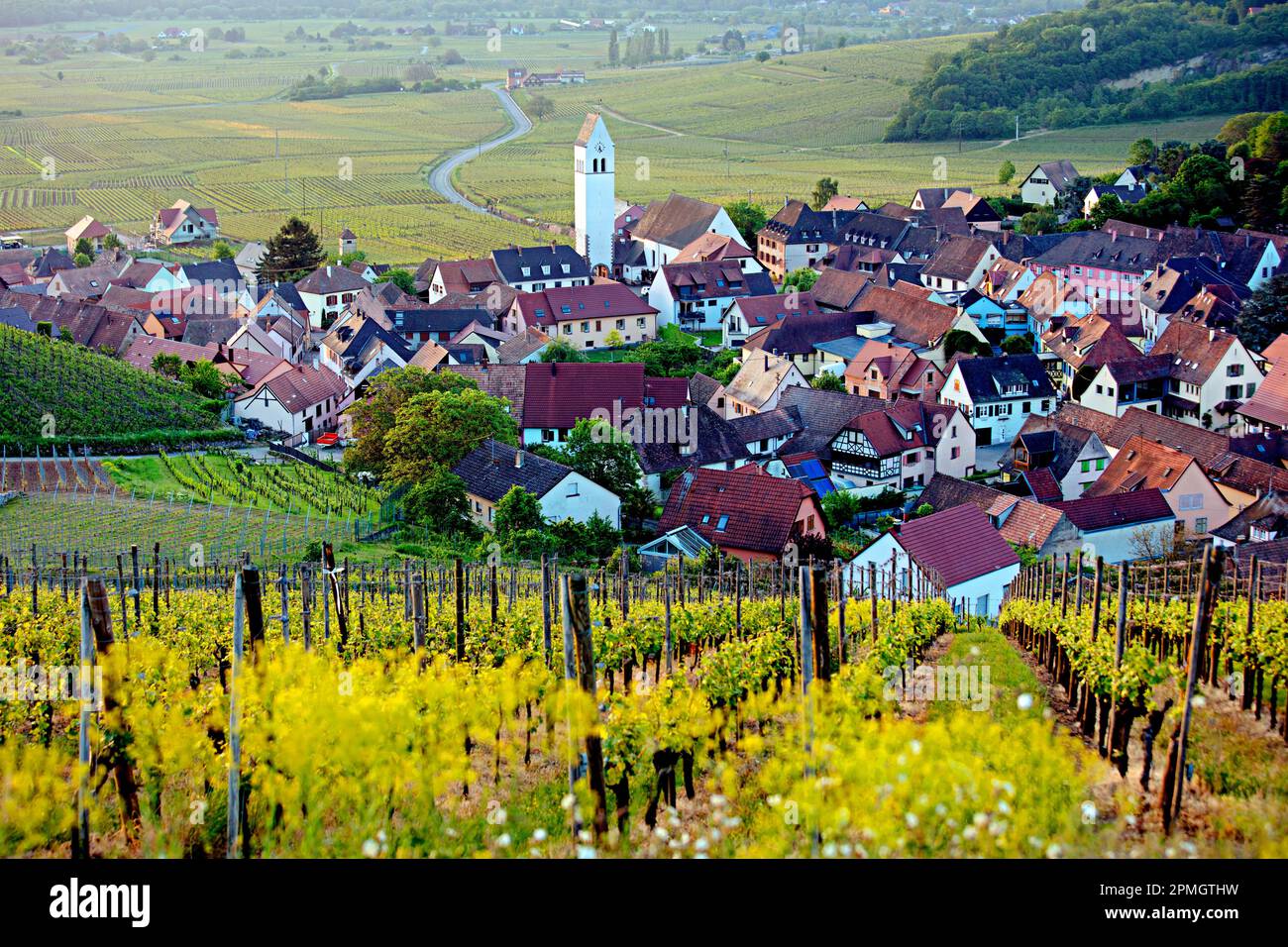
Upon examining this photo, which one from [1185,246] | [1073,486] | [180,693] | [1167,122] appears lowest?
[1073,486]

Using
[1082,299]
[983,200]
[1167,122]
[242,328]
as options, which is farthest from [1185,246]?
[1167,122]

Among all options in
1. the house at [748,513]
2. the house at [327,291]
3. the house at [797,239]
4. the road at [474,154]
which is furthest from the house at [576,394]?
the road at [474,154]

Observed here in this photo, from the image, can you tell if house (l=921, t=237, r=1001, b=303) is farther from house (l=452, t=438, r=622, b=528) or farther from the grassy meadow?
house (l=452, t=438, r=622, b=528)

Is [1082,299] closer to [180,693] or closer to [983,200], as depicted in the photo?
[983,200]

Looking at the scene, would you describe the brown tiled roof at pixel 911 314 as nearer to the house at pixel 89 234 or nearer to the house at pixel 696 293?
the house at pixel 696 293

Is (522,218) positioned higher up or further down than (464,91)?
further down

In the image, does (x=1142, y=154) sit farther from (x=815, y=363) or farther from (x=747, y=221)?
(x=815, y=363)

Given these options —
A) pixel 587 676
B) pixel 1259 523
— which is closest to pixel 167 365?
pixel 1259 523

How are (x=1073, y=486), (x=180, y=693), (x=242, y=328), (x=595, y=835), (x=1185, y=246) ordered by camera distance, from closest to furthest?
(x=595, y=835)
(x=180, y=693)
(x=1073, y=486)
(x=242, y=328)
(x=1185, y=246)
